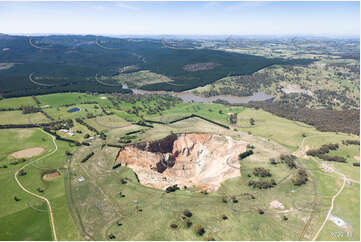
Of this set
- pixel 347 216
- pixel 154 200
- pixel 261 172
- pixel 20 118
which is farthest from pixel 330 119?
Answer: pixel 20 118

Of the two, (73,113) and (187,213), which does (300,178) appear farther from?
(73,113)

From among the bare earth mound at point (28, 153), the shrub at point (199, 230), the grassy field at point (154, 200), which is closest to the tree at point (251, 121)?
the grassy field at point (154, 200)

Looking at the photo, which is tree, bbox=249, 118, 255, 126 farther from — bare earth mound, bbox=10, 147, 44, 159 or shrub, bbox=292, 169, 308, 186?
bare earth mound, bbox=10, 147, 44, 159

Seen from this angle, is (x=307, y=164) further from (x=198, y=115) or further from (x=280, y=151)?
(x=198, y=115)

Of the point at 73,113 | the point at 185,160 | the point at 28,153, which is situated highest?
the point at 73,113

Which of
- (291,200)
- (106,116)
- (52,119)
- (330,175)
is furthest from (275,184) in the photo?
(52,119)

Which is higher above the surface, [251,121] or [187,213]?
[251,121]

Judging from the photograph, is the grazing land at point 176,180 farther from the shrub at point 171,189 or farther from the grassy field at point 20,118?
the grassy field at point 20,118
